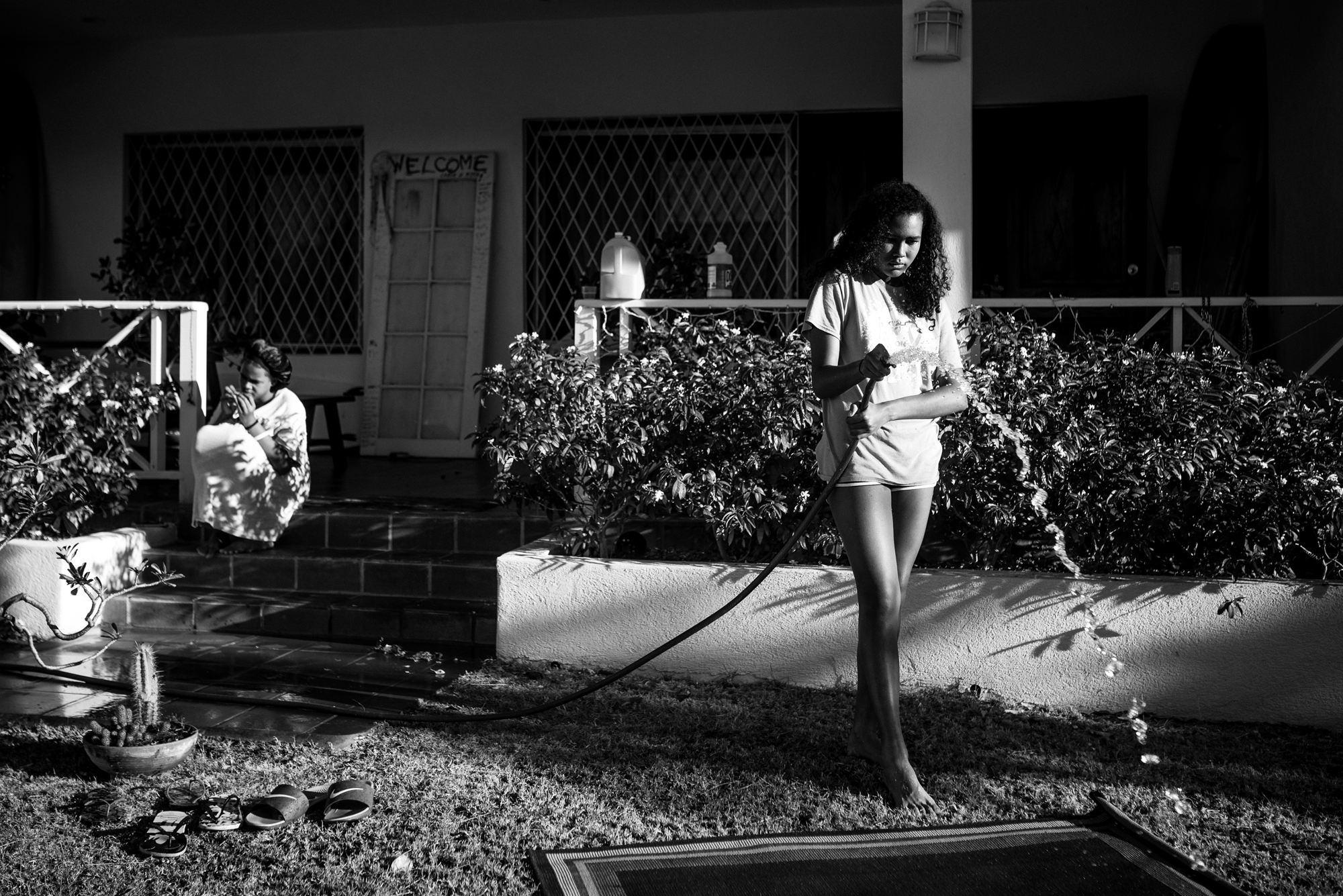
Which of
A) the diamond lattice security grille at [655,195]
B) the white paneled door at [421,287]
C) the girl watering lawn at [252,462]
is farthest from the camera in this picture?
the white paneled door at [421,287]

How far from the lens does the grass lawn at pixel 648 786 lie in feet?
8.89


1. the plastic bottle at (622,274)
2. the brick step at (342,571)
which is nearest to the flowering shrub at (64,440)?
the brick step at (342,571)

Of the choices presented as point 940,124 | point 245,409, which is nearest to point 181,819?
point 245,409

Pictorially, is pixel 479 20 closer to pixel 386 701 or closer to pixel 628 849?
pixel 386 701

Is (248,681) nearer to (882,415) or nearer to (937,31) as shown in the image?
(882,415)

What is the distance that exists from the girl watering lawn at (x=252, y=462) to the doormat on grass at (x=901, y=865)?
9.67ft

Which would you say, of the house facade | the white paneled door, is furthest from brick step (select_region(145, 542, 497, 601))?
the house facade

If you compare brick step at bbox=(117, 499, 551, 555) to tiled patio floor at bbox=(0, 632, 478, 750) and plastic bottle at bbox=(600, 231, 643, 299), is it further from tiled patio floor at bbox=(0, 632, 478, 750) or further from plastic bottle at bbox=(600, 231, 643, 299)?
plastic bottle at bbox=(600, 231, 643, 299)

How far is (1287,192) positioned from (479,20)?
15.8 feet

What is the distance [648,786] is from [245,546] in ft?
9.29

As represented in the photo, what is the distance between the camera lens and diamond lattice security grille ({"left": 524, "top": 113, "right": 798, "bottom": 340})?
7.95 meters

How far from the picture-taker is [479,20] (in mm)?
8016

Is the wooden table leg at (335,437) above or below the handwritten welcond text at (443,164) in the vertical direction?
below

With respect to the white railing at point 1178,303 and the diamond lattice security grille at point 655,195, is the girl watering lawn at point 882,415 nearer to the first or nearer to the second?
the white railing at point 1178,303
